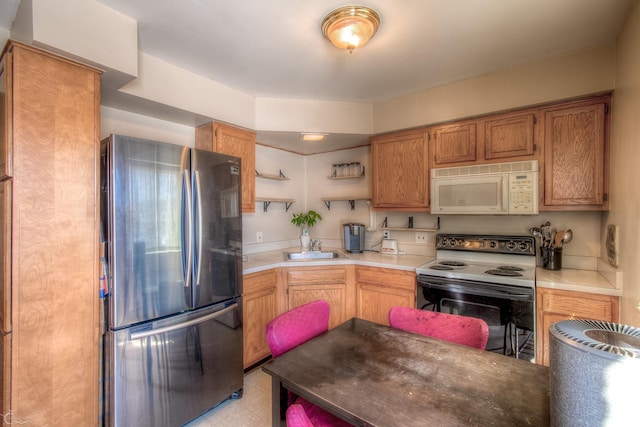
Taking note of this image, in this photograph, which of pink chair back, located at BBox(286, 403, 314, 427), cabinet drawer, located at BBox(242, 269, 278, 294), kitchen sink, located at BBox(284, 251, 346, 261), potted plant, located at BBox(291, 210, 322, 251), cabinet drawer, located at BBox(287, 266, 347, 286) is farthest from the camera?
potted plant, located at BBox(291, 210, 322, 251)

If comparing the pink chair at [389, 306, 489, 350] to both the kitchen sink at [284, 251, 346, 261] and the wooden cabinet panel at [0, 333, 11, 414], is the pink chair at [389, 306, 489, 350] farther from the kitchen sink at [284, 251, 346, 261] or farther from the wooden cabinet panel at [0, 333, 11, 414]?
the wooden cabinet panel at [0, 333, 11, 414]

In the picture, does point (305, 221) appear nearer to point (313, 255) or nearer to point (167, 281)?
point (313, 255)

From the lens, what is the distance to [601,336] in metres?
0.69

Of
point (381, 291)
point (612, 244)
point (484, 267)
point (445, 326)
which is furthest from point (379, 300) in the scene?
point (612, 244)

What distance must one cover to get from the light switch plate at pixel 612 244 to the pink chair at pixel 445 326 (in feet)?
3.76

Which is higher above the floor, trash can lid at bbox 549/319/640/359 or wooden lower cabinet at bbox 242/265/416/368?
trash can lid at bbox 549/319/640/359

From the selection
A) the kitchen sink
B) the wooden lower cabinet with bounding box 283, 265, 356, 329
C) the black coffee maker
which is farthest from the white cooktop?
the kitchen sink

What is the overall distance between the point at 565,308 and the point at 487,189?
3.24ft

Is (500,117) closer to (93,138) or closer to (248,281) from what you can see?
(248,281)

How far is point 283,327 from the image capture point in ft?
4.63

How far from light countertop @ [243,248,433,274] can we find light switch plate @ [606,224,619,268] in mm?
1226

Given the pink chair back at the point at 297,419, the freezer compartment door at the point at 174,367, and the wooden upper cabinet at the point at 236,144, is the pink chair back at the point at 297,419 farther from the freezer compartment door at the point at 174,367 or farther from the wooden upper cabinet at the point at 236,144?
the wooden upper cabinet at the point at 236,144

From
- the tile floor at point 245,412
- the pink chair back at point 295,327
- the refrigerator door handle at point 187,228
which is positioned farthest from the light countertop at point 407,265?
the pink chair back at point 295,327

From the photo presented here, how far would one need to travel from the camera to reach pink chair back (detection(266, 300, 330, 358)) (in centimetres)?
137
